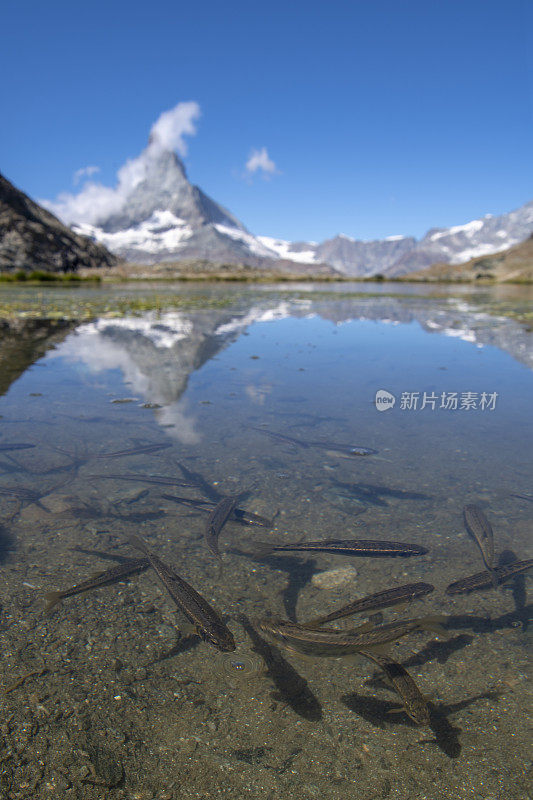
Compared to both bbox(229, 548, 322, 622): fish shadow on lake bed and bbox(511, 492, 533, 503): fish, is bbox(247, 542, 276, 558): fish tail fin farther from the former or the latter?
bbox(511, 492, 533, 503): fish

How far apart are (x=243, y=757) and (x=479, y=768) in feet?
3.46

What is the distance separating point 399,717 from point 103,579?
6.54 feet

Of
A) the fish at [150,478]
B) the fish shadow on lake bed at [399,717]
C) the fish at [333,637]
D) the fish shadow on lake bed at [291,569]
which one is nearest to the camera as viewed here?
the fish shadow on lake bed at [399,717]

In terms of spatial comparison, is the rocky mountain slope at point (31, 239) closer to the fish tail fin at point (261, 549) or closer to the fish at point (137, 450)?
the fish at point (137, 450)

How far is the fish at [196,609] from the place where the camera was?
256cm

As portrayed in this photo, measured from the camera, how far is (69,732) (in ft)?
6.86

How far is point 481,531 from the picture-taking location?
3.63m

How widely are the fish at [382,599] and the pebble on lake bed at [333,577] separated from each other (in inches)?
12.1

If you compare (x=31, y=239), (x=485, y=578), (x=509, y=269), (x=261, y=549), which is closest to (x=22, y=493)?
(x=261, y=549)

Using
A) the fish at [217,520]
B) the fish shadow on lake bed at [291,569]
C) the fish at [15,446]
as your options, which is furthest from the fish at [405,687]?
the fish at [15,446]

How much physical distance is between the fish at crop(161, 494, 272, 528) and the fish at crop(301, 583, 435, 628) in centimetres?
108

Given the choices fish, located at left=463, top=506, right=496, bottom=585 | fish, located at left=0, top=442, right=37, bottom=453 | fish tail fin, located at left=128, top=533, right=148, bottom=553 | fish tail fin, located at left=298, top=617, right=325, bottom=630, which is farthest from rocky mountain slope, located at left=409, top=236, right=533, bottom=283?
fish tail fin, located at left=298, top=617, right=325, bottom=630

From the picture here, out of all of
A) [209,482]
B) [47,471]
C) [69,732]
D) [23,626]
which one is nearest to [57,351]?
[47,471]

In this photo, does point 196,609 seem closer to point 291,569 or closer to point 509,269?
point 291,569
